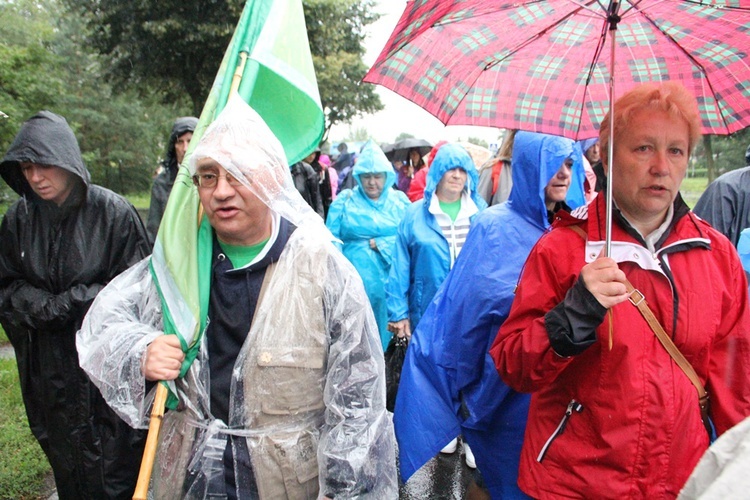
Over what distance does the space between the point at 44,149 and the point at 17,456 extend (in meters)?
2.39

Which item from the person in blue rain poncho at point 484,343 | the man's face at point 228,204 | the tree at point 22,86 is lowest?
the person in blue rain poncho at point 484,343

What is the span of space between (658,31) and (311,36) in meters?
18.3

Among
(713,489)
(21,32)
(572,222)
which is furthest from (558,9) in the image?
(21,32)

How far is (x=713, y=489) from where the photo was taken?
3.22 feet

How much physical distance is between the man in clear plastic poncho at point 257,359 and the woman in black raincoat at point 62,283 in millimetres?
1058

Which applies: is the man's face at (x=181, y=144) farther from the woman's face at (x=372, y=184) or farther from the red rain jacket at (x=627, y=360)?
the red rain jacket at (x=627, y=360)

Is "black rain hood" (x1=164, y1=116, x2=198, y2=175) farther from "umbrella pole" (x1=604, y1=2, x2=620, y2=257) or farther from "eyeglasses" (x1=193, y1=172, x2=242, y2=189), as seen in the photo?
"umbrella pole" (x1=604, y1=2, x2=620, y2=257)

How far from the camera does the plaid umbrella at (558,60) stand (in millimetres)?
2162

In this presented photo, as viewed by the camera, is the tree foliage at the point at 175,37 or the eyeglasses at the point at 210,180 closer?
the eyeglasses at the point at 210,180

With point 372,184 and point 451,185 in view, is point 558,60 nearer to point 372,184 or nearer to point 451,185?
point 451,185

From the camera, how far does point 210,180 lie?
2.03m

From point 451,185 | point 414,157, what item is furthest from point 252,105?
point 414,157

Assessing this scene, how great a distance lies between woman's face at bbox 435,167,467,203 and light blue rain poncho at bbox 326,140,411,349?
2.92 ft

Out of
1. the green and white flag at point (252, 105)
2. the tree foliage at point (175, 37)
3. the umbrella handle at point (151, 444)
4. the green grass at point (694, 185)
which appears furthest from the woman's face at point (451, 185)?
the green grass at point (694, 185)
